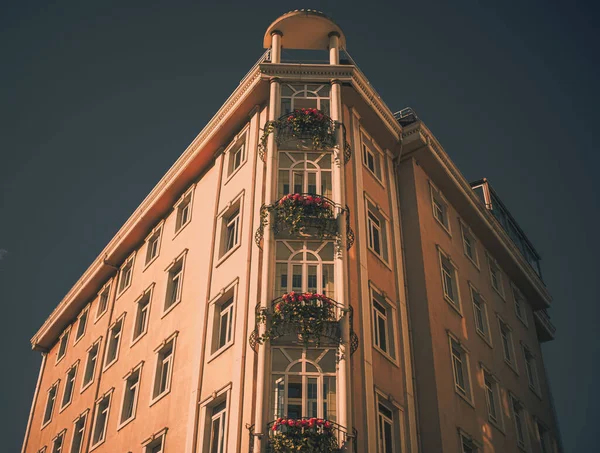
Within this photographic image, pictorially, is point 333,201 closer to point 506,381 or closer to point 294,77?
point 294,77

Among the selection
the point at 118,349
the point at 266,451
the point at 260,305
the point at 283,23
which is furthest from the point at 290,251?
the point at 118,349

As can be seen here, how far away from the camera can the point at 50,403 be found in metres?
46.6

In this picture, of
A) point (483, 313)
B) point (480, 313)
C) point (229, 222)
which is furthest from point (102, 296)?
point (483, 313)

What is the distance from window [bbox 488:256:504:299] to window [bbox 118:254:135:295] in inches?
734

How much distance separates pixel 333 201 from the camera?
1155 inches

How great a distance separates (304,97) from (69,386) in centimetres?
2235

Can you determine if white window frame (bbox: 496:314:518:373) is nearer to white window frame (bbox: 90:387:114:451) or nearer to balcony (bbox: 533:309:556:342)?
balcony (bbox: 533:309:556:342)

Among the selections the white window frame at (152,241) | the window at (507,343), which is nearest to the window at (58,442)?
the white window frame at (152,241)

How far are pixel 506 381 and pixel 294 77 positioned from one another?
1695 centimetres

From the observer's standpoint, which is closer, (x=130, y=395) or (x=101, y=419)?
(x=130, y=395)

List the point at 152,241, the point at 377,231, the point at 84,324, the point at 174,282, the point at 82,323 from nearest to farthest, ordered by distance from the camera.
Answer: the point at 377,231 → the point at 174,282 → the point at 152,241 → the point at 84,324 → the point at 82,323

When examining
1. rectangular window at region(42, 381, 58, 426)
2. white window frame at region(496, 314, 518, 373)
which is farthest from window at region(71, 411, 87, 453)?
white window frame at region(496, 314, 518, 373)

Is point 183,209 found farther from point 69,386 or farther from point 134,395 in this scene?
point 69,386

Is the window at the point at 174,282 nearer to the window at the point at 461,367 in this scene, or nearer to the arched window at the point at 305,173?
the arched window at the point at 305,173
